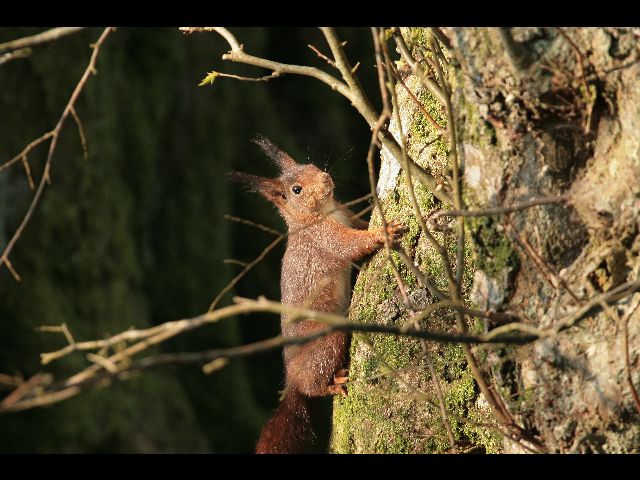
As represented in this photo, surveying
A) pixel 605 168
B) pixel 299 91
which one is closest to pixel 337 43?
pixel 605 168

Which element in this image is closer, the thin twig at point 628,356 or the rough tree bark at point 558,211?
the thin twig at point 628,356

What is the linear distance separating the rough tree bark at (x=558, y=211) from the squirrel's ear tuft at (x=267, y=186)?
185 cm

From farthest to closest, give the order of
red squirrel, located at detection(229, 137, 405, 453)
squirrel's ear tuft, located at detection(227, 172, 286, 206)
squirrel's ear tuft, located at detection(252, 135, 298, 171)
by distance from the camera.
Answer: squirrel's ear tuft, located at detection(252, 135, 298, 171) < squirrel's ear tuft, located at detection(227, 172, 286, 206) < red squirrel, located at detection(229, 137, 405, 453)

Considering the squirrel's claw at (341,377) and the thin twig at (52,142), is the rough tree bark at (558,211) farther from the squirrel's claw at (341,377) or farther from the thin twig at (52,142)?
the squirrel's claw at (341,377)

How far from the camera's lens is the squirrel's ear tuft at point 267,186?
4027 mm

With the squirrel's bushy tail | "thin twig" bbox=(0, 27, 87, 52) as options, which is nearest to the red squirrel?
the squirrel's bushy tail

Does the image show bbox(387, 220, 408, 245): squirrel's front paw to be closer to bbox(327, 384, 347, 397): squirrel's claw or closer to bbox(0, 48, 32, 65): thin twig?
bbox(327, 384, 347, 397): squirrel's claw

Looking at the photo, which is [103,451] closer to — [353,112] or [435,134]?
[435,134]

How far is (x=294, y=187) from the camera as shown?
4168 millimetres

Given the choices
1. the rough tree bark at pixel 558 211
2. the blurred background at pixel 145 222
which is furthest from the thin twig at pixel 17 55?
the blurred background at pixel 145 222

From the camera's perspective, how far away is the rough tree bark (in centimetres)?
205

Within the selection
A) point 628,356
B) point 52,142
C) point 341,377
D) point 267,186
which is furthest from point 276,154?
point 628,356

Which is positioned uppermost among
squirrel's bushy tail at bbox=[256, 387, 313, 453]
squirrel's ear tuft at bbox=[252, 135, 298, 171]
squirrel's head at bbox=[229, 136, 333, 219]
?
squirrel's ear tuft at bbox=[252, 135, 298, 171]

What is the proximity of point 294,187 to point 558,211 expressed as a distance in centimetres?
215
